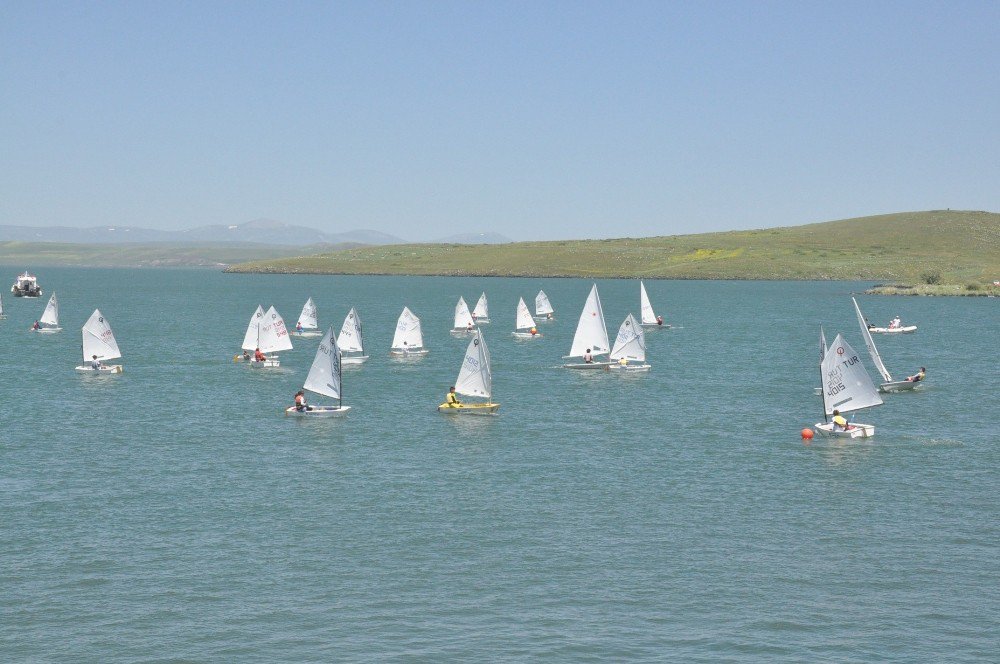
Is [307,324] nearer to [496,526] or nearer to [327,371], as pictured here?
[327,371]

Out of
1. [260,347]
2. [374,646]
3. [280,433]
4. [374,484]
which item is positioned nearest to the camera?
[374,646]

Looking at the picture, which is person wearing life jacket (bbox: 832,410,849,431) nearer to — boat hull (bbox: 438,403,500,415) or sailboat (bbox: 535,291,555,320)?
boat hull (bbox: 438,403,500,415)

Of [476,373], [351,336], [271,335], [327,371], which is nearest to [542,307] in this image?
[351,336]

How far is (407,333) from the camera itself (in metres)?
108

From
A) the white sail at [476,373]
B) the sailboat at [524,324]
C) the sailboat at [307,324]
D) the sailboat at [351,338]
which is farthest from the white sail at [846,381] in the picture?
the sailboat at [307,324]

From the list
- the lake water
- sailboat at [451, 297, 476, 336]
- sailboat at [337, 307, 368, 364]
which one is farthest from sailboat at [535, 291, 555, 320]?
the lake water

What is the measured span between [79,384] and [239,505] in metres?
43.4

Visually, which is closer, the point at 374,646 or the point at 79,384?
the point at 374,646

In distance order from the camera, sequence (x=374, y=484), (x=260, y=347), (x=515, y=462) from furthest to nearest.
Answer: (x=260, y=347) < (x=515, y=462) < (x=374, y=484)

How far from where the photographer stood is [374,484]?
50969 millimetres

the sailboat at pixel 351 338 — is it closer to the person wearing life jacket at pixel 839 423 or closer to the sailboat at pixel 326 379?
the sailboat at pixel 326 379

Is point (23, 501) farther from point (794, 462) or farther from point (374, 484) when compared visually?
point (794, 462)

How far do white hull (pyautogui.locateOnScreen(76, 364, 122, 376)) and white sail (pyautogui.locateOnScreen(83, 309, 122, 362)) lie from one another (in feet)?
2.73

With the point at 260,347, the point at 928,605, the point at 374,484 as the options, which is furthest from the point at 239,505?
the point at 260,347
